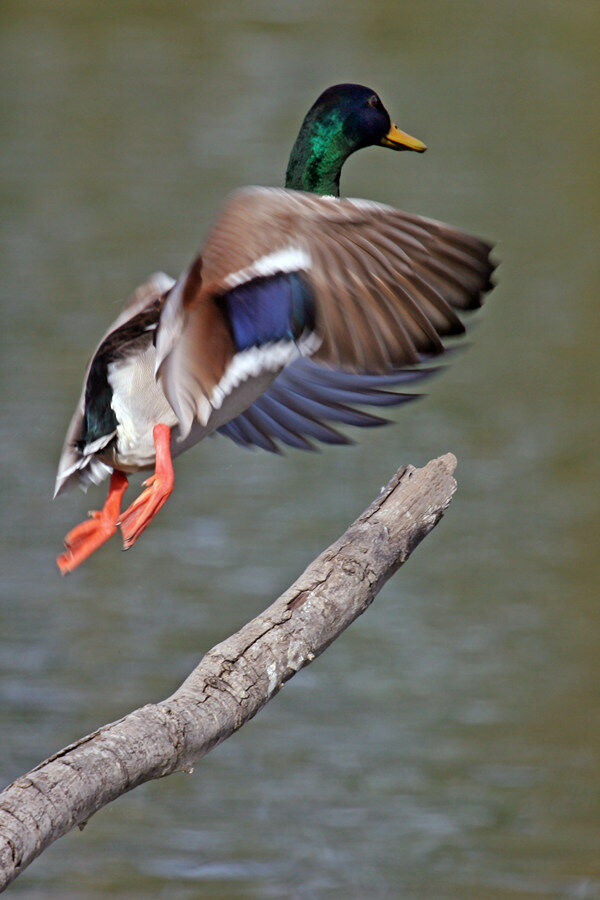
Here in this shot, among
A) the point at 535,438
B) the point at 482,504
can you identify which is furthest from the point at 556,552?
the point at 535,438

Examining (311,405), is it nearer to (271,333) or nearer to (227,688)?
(271,333)

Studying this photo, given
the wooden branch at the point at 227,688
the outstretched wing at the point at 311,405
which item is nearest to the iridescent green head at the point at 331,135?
the outstretched wing at the point at 311,405

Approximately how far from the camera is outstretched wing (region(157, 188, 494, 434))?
83.7 inches

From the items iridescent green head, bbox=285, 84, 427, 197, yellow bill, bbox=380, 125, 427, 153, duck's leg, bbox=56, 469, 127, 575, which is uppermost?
yellow bill, bbox=380, 125, 427, 153

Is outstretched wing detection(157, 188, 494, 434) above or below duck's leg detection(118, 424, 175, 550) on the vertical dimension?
above

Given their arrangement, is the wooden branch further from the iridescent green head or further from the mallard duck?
the iridescent green head

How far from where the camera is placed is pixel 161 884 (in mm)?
3709

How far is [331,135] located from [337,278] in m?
1.41

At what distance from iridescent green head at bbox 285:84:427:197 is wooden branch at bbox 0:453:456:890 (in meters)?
1.29

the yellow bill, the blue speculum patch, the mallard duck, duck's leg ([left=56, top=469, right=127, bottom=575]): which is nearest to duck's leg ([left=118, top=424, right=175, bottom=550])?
the mallard duck

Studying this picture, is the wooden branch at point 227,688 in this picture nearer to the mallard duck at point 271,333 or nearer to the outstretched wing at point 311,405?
the mallard duck at point 271,333

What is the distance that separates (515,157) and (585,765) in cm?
476

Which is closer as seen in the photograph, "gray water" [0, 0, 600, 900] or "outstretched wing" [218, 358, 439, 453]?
"outstretched wing" [218, 358, 439, 453]

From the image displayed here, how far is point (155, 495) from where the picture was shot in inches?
97.4
